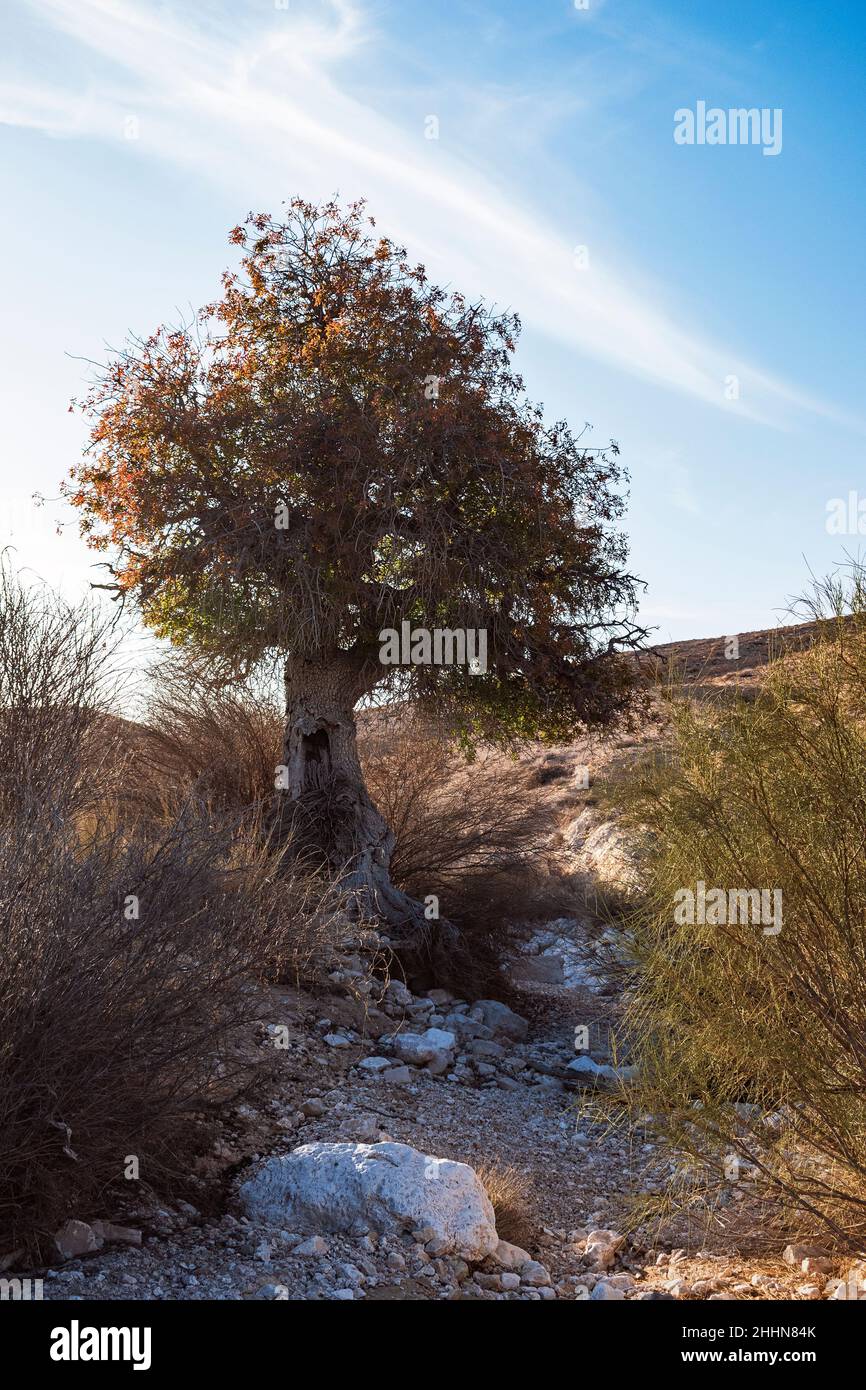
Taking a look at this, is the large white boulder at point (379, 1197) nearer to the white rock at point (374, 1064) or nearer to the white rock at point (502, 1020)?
the white rock at point (374, 1064)

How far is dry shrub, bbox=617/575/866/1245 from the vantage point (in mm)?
5422

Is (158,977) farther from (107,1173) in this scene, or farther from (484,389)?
(484,389)

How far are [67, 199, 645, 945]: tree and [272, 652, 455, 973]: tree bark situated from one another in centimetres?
3

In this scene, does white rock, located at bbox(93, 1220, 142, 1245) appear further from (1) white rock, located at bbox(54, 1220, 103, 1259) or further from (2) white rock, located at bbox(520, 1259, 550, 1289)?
(2) white rock, located at bbox(520, 1259, 550, 1289)

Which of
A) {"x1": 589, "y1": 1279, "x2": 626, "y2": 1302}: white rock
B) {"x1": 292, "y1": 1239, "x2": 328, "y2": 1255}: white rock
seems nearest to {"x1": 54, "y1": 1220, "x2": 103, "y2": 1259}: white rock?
{"x1": 292, "y1": 1239, "x2": 328, "y2": 1255}: white rock

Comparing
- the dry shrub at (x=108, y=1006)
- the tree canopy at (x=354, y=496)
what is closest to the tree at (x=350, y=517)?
the tree canopy at (x=354, y=496)

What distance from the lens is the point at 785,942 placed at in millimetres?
5551

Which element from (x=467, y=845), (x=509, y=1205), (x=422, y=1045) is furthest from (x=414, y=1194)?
(x=467, y=845)

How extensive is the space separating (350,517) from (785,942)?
747 centimetres

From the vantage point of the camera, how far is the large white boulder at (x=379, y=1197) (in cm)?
558
